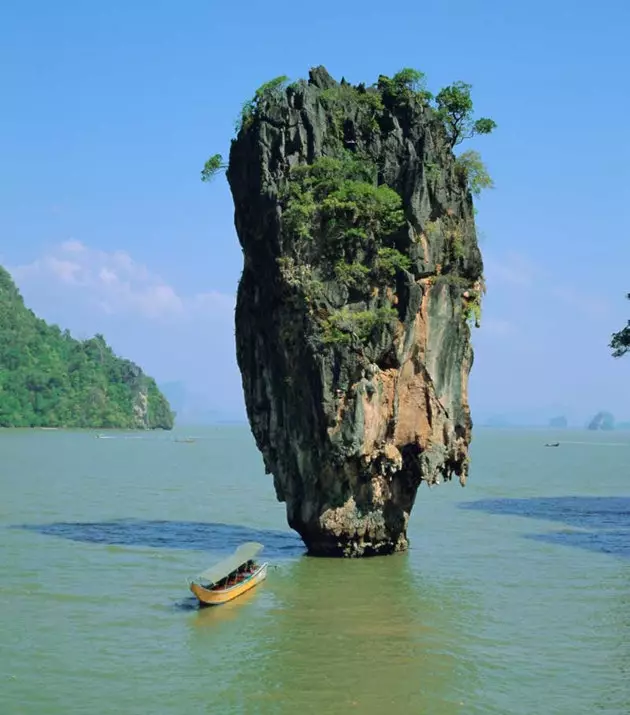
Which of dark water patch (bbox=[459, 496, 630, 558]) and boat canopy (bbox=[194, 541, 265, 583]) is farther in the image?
dark water patch (bbox=[459, 496, 630, 558])

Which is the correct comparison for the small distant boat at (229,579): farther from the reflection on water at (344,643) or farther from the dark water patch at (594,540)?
the dark water patch at (594,540)

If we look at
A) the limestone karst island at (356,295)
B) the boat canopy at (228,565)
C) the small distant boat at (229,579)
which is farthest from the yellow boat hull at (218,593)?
the limestone karst island at (356,295)

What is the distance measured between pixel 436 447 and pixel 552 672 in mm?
9464

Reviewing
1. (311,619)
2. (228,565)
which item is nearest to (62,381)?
(228,565)

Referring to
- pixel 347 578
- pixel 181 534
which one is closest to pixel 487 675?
pixel 347 578

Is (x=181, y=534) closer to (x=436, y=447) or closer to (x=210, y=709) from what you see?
(x=436, y=447)

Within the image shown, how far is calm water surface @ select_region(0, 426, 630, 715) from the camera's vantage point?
644 inches

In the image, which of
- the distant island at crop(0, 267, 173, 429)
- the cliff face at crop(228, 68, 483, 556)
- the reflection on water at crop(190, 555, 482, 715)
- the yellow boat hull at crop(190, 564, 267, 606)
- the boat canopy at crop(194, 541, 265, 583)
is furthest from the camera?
the distant island at crop(0, 267, 173, 429)

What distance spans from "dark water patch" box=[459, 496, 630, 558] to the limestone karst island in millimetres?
7075

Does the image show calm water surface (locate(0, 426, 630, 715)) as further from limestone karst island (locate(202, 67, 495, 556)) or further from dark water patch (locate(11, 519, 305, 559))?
limestone karst island (locate(202, 67, 495, 556))

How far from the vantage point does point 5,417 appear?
12662 cm

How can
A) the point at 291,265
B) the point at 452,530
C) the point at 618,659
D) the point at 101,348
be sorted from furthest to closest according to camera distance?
1. the point at 101,348
2. the point at 452,530
3. the point at 291,265
4. the point at 618,659

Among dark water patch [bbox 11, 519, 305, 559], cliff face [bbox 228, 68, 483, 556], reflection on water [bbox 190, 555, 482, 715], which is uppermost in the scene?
cliff face [bbox 228, 68, 483, 556]

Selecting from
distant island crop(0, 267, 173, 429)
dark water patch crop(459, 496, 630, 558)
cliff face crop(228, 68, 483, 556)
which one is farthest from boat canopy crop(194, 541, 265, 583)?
distant island crop(0, 267, 173, 429)
